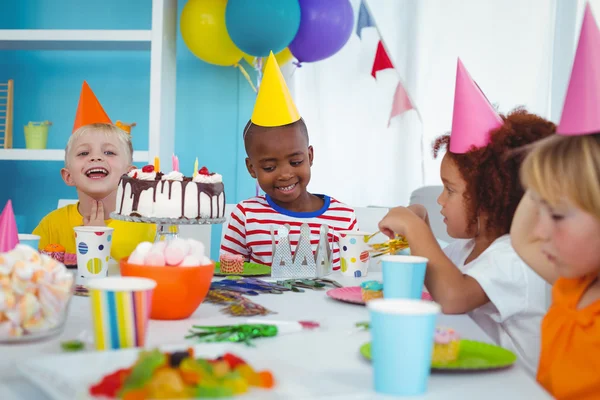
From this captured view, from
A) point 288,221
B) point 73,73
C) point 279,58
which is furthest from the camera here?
point 73,73

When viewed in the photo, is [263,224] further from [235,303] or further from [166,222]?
[235,303]

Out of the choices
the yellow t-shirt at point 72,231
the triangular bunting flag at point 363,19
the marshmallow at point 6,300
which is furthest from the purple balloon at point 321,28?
the marshmallow at point 6,300

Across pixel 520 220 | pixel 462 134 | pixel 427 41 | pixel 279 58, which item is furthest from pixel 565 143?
pixel 427 41

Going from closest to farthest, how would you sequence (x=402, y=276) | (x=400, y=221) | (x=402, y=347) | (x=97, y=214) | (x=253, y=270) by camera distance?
(x=402, y=347) < (x=402, y=276) < (x=400, y=221) < (x=253, y=270) < (x=97, y=214)

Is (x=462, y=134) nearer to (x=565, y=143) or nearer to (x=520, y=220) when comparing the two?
(x=520, y=220)

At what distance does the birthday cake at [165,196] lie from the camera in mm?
1274

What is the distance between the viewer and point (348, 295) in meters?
1.03

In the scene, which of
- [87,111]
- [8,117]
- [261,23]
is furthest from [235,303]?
[8,117]

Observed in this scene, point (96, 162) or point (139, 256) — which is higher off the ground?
point (96, 162)

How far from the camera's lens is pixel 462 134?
1.25 m

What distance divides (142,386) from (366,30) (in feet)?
9.06

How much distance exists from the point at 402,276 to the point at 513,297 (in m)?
0.26

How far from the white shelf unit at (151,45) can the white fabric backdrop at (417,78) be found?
64 cm

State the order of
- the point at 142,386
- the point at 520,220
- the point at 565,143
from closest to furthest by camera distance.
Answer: the point at 142,386
the point at 565,143
the point at 520,220
